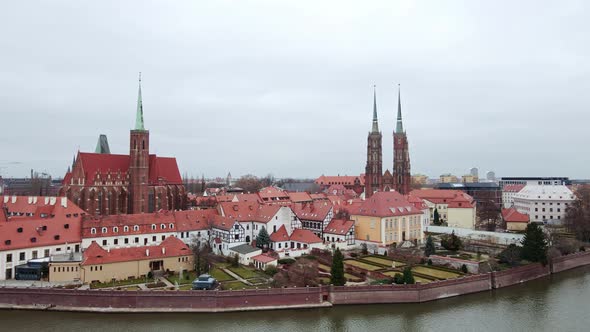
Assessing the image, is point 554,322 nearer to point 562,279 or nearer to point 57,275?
point 562,279

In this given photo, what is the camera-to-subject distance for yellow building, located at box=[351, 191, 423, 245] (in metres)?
49.3

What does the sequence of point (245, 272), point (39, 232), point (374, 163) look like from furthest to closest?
point (374, 163)
point (39, 232)
point (245, 272)

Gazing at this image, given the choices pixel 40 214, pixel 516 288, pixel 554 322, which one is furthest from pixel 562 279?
A: pixel 40 214

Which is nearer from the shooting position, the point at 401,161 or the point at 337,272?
the point at 337,272

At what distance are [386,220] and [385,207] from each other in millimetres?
1797

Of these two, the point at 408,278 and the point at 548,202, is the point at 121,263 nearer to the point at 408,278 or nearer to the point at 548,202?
the point at 408,278

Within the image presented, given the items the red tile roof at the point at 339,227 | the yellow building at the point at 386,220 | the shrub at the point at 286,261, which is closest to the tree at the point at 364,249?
the yellow building at the point at 386,220

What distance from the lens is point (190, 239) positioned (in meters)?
47.9

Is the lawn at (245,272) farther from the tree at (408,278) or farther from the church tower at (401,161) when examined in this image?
the church tower at (401,161)

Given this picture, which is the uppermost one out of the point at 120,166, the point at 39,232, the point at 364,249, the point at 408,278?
the point at 120,166

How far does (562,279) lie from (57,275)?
43760 millimetres

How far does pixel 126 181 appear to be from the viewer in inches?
2336

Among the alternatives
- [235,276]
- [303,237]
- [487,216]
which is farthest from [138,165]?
[487,216]

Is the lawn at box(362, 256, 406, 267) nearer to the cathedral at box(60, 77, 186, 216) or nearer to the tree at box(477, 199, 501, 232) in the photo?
the tree at box(477, 199, 501, 232)
